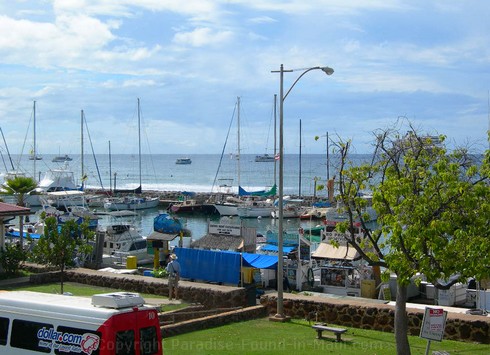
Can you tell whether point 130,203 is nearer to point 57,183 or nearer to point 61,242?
point 57,183

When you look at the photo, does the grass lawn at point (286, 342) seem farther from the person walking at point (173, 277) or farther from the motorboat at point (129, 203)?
the motorboat at point (129, 203)

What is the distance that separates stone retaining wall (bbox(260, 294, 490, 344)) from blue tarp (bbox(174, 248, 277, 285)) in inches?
255

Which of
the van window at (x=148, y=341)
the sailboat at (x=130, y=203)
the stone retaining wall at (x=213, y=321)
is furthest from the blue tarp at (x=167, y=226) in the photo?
the sailboat at (x=130, y=203)

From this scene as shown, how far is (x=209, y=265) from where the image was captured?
2636 centimetres

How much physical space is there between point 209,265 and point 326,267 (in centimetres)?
526

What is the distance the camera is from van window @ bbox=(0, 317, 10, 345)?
11.9m

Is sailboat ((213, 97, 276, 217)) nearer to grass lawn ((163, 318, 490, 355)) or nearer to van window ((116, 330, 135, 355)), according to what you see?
grass lawn ((163, 318, 490, 355))

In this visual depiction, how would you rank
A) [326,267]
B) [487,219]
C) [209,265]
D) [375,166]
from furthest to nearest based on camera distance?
[326,267], [209,265], [375,166], [487,219]

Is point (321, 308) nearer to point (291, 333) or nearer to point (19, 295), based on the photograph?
point (291, 333)

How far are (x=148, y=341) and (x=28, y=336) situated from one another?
2.21 metres

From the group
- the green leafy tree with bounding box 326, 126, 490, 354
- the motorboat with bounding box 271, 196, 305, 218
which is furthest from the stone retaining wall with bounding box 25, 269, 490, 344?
the motorboat with bounding box 271, 196, 305, 218

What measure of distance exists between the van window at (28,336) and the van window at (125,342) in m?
1.40

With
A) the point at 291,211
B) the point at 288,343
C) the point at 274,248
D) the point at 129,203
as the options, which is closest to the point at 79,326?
the point at 288,343

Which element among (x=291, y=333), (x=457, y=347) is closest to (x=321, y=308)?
(x=291, y=333)
